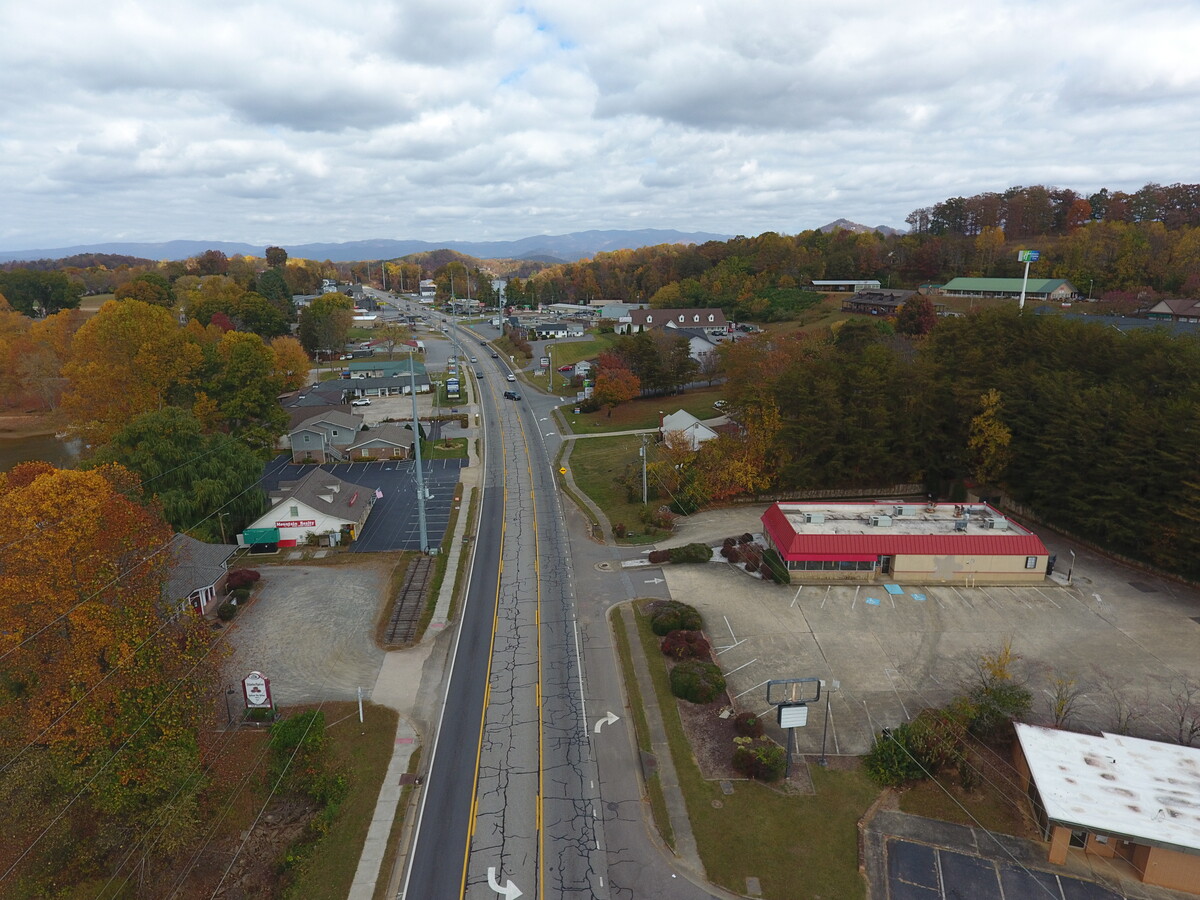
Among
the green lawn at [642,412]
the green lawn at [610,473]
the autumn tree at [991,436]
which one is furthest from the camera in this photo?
the green lawn at [642,412]

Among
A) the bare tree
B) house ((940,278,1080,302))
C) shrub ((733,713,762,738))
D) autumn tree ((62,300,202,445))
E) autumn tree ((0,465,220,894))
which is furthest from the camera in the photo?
house ((940,278,1080,302))

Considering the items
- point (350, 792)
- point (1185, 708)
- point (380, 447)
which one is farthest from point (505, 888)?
point (380, 447)

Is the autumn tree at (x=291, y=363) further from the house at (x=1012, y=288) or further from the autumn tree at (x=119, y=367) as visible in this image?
the house at (x=1012, y=288)

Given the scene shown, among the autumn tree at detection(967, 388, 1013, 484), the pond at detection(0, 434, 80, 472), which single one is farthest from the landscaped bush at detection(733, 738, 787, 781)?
the pond at detection(0, 434, 80, 472)

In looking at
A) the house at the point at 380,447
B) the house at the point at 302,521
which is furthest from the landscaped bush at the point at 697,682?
the house at the point at 380,447

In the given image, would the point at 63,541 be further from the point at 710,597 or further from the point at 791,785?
the point at 710,597

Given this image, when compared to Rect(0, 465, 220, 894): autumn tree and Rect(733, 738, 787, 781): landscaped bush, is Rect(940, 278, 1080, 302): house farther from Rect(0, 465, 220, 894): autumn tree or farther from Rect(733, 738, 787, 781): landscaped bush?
Rect(0, 465, 220, 894): autumn tree

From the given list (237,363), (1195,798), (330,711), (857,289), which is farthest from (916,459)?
(857,289)
